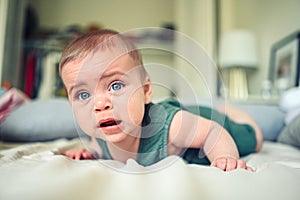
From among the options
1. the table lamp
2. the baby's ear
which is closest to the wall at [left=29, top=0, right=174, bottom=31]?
the table lamp

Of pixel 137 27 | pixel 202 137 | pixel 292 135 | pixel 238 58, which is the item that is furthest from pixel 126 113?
pixel 137 27

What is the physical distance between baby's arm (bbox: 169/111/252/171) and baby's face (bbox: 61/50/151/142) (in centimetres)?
9

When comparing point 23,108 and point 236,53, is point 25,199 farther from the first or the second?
point 236,53

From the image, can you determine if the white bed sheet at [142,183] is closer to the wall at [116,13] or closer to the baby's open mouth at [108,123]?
the baby's open mouth at [108,123]

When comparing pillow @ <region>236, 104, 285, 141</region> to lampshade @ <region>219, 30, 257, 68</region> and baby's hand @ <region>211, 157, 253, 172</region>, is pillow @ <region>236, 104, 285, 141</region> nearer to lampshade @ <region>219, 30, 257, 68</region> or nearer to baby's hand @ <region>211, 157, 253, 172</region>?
baby's hand @ <region>211, 157, 253, 172</region>

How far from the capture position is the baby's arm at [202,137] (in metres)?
0.48

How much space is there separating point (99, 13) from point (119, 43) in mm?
2713

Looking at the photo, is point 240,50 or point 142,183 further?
point 240,50

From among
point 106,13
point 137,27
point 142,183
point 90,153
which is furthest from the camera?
point 106,13

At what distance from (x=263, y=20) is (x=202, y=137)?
166cm

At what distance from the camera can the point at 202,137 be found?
497 mm

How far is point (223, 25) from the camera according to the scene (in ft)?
7.89

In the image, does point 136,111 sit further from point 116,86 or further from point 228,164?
point 228,164

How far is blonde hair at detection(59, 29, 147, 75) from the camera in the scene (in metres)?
0.42
